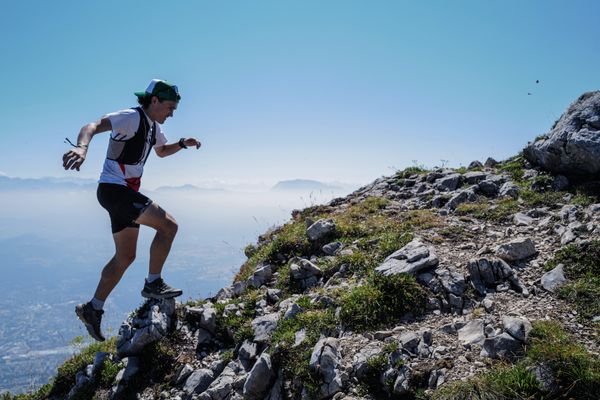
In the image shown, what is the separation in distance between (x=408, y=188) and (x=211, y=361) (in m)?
11.8

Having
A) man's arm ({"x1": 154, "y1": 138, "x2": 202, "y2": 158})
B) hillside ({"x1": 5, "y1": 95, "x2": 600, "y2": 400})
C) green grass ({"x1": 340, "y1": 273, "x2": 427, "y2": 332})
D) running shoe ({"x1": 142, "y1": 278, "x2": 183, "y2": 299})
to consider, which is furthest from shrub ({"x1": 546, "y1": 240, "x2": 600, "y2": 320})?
man's arm ({"x1": 154, "y1": 138, "x2": 202, "y2": 158})

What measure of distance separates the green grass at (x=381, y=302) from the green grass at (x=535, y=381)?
2046 mm

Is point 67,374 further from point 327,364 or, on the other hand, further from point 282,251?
point 327,364

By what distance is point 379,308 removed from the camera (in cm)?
651

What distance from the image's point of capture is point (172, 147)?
8.42 m

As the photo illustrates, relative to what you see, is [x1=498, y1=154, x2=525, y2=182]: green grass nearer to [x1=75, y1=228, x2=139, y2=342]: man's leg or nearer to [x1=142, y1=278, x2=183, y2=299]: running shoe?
[x1=142, y1=278, x2=183, y2=299]: running shoe

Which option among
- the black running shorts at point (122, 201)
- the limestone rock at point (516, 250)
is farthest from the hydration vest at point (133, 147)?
the limestone rock at point (516, 250)

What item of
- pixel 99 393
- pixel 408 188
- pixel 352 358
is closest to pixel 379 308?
pixel 352 358

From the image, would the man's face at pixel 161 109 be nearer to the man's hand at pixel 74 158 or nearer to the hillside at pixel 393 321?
the man's hand at pixel 74 158

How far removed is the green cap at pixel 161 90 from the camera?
7.29 m

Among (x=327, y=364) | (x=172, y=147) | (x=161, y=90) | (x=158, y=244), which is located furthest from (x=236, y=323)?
(x=161, y=90)

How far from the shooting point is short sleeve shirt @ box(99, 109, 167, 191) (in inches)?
264

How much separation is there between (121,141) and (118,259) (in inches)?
99.4

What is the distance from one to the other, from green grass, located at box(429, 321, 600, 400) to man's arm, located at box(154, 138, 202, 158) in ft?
23.6
